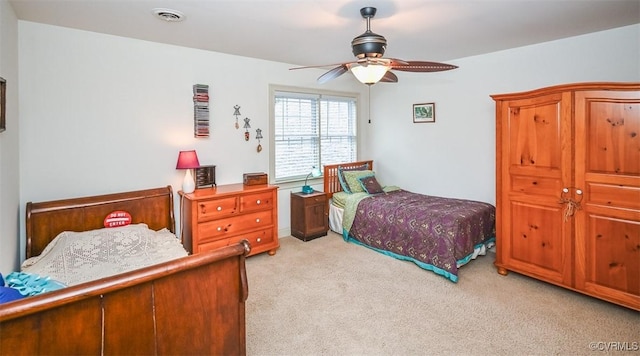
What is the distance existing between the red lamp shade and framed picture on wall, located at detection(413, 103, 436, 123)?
316cm

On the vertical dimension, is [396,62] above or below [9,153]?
above

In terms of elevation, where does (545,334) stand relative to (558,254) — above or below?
below

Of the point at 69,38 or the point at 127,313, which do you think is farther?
the point at 69,38

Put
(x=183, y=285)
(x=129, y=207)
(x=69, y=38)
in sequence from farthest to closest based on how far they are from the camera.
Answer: (x=129, y=207) → (x=69, y=38) → (x=183, y=285)

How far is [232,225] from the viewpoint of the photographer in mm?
3670

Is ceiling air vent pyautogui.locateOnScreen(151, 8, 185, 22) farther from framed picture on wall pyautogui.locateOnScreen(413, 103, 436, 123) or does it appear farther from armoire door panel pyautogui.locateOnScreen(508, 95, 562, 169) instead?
framed picture on wall pyautogui.locateOnScreen(413, 103, 436, 123)

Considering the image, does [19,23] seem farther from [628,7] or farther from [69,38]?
[628,7]

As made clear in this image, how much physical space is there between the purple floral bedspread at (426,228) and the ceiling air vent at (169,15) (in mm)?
2891

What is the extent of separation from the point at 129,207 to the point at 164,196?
0.35 m

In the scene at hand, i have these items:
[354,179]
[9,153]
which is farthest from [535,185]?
[9,153]

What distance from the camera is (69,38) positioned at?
3039 millimetres

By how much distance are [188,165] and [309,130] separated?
1.97m

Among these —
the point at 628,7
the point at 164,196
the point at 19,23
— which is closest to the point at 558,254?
the point at 628,7

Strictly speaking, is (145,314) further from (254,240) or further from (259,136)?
(259,136)
